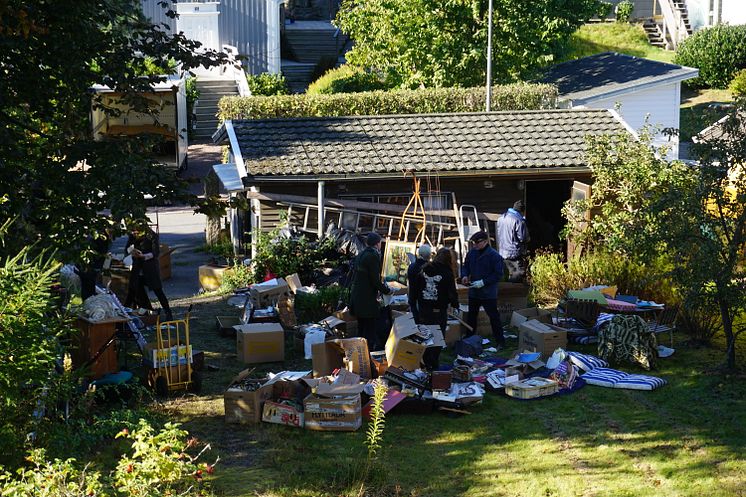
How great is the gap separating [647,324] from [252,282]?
22.6 feet

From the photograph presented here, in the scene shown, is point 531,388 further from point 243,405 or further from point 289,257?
point 289,257

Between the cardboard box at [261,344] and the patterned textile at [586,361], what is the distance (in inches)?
147

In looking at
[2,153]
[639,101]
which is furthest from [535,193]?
[2,153]

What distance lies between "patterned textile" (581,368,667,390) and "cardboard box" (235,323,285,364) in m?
3.91

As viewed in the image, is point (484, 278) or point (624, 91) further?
point (624, 91)

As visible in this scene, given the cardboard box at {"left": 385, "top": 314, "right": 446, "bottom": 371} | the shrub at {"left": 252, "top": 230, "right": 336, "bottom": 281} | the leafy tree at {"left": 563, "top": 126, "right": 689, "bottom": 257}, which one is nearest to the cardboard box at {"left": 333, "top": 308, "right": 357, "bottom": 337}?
the cardboard box at {"left": 385, "top": 314, "right": 446, "bottom": 371}

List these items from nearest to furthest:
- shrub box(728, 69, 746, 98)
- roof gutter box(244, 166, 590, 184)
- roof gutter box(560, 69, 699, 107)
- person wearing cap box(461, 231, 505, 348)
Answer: person wearing cap box(461, 231, 505, 348) < roof gutter box(244, 166, 590, 184) < roof gutter box(560, 69, 699, 107) < shrub box(728, 69, 746, 98)

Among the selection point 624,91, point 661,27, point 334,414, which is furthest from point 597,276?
point 661,27

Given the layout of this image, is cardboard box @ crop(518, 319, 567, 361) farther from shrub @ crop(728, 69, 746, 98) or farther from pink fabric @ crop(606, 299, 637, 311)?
shrub @ crop(728, 69, 746, 98)

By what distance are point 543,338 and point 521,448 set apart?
9.90 ft

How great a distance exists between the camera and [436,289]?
12.9 meters

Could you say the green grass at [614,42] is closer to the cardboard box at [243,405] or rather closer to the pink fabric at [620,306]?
the pink fabric at [620,306]

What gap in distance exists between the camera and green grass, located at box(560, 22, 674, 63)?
141ft

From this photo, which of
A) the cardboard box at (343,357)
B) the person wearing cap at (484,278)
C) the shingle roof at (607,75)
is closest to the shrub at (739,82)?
the shingle roof at (607,75)
